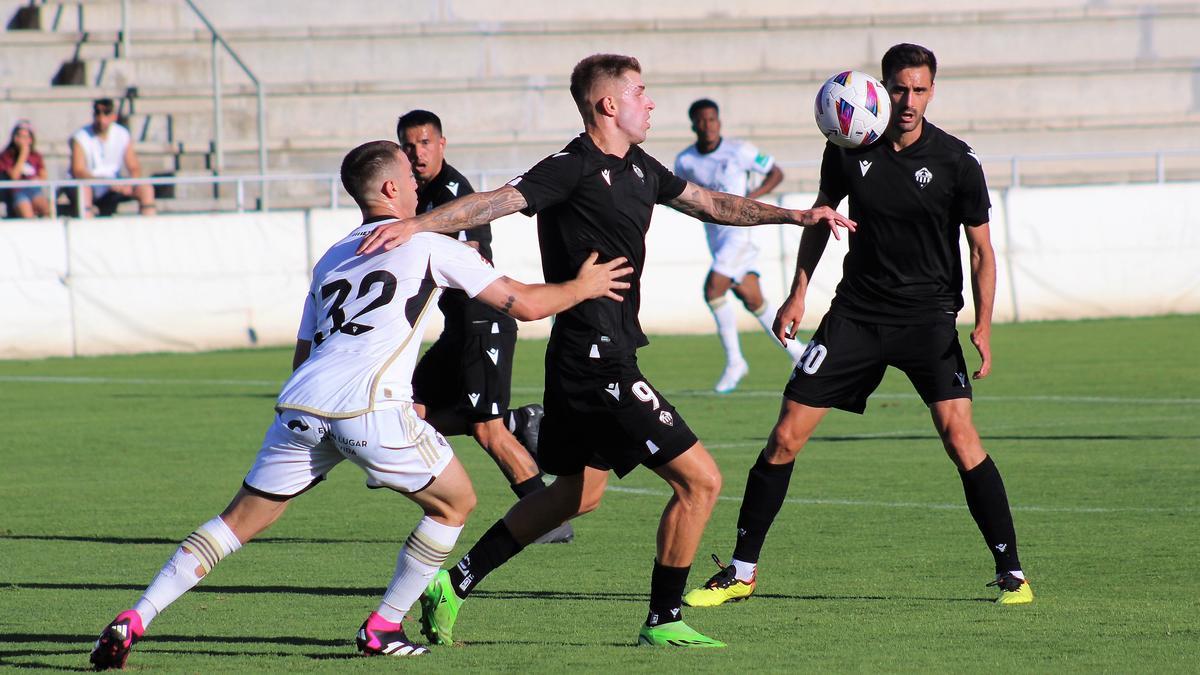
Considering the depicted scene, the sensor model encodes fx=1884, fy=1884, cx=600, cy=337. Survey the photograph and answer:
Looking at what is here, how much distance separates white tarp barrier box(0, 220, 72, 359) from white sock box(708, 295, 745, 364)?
8.12 metres

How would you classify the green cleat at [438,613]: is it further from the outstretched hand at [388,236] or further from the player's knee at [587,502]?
the outstretched hand at [388,236]

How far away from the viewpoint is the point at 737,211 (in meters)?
A: 7.36

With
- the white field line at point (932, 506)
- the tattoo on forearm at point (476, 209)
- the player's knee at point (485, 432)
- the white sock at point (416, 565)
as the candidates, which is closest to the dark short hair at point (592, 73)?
the tattoo on forearm at point (476, 209)

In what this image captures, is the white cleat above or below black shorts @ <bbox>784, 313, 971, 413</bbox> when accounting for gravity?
below

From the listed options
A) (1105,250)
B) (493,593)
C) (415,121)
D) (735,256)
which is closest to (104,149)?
(735,256)

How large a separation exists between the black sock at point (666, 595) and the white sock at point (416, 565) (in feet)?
2.56

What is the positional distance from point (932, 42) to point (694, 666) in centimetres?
2583

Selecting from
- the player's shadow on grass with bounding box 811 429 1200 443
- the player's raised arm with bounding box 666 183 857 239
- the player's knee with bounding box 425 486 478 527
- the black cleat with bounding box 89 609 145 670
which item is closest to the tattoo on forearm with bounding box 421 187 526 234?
the player's raised arm with bounding box 666 183 857 239

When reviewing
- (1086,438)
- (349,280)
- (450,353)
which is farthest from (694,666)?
(1086,438)

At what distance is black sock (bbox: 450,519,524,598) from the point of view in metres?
7.07

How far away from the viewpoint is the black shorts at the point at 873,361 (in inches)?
309

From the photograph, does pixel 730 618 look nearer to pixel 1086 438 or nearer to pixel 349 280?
pixel 349 280

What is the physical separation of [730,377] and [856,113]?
29.6 feet

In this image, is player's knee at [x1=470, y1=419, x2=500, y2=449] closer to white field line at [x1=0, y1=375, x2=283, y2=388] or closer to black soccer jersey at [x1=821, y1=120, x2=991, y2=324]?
black soccer jersey at [x1=821, y1=120, x2=991, y2=324]
